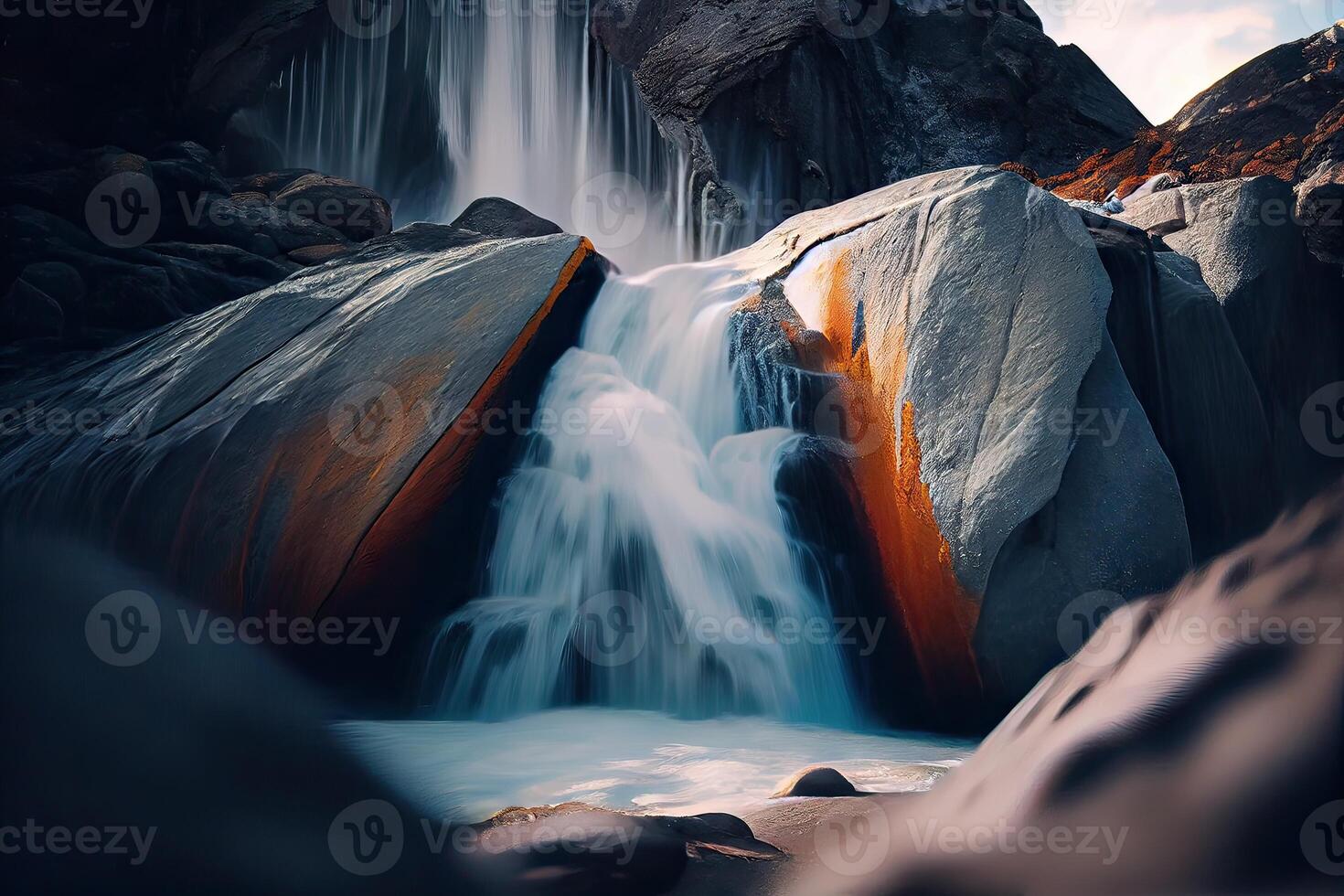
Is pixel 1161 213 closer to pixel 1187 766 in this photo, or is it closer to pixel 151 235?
pixel 1187 766

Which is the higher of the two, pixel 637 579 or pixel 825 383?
pixel 825 383

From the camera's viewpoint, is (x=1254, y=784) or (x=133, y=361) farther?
(x=133, y=361)

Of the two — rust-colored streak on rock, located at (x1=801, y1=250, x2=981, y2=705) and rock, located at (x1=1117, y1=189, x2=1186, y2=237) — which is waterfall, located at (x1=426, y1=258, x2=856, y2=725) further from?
rock, located at (x1=1117, y1=189, x2=1186, y2=237)

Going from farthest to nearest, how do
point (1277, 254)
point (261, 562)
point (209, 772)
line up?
point (1277, 254)
point (261, 562)
point (209, 772)

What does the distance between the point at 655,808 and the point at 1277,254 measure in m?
5.01

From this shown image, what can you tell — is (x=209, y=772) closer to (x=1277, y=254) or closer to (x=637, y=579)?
(x=637, y=579)

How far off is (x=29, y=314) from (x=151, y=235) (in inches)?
76.6

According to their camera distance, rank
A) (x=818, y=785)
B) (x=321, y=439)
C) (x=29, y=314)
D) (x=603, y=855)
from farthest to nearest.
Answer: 1. (x=29, y=314)
2. (x=321, y=439)
3. (x=818, y=785)
4. (x=603, y=855)

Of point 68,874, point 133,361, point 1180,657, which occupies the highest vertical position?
point 133,361

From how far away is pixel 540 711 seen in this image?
443 centimetres

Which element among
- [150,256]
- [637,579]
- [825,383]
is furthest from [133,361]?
[825,383]

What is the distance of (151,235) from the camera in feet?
30.8

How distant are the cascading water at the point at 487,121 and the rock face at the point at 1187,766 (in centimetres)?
1127

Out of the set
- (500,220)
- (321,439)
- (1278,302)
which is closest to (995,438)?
(1278,302)
